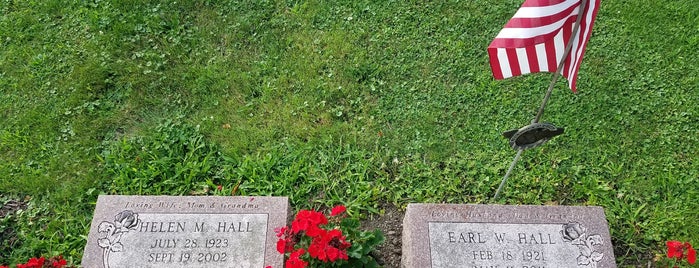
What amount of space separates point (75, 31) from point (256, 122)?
7.11 ft

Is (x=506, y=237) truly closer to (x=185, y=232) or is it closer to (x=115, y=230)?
(x=185, y=232)

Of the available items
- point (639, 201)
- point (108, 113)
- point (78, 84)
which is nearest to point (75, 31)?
point (78, 84)

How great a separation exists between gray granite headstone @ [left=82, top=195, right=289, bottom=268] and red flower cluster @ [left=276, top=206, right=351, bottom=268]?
24cm

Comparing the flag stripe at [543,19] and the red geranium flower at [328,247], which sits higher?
the flag stripe at [543,19]

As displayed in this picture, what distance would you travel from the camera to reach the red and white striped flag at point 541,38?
277 centimetres

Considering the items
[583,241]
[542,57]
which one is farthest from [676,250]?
[542,57]

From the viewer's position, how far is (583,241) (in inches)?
128

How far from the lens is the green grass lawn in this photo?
4.16m

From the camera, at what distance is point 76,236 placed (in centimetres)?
393

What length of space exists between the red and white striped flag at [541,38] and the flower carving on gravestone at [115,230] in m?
2.33

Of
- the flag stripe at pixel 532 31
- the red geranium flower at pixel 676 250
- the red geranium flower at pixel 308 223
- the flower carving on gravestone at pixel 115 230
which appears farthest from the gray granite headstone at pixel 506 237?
the flower carving on gravestone at pixel 115 230

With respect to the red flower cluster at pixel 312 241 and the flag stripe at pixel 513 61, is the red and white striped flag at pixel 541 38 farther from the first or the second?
the red flower cluster at pixel 312 241

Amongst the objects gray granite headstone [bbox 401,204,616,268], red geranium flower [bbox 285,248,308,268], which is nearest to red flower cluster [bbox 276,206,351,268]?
red geranium flower [bbox 285,248,308,268]

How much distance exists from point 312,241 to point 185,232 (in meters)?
0.87
